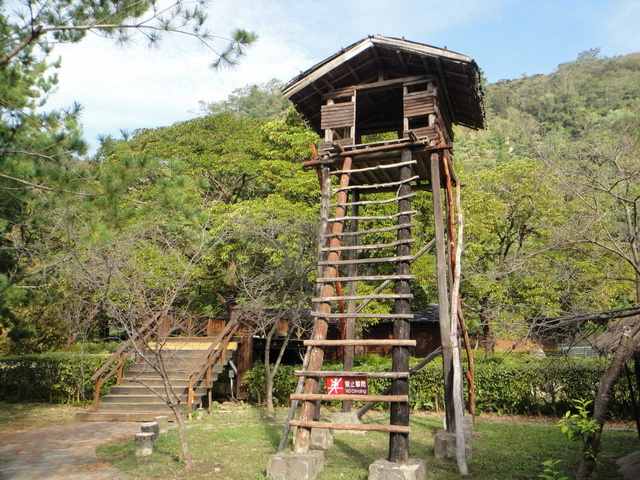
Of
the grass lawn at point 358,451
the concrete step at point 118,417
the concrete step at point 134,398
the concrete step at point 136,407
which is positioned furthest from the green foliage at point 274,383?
the concrete step at point 118,417

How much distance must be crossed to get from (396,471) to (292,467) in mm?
1344

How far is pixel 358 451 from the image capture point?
8.40 metres

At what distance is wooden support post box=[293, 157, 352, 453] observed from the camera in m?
6.73

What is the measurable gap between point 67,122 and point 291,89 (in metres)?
4.23

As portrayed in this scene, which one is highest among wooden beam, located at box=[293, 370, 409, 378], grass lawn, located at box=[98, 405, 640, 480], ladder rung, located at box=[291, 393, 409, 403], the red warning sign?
wooden beam, located at box=[293, 370, 409, 378]

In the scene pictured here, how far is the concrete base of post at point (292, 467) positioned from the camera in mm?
6198

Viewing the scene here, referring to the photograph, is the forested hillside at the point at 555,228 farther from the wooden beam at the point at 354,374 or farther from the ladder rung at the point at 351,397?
the ladder rung at the point at 351,397

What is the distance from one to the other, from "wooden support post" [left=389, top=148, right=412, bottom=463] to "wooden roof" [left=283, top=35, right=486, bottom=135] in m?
2.31

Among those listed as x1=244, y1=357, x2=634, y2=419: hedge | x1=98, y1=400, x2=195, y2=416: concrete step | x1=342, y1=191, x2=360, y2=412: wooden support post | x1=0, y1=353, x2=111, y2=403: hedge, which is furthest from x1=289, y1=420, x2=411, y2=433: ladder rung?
x1=0, y1=353, x2=111, y2=403: hedge

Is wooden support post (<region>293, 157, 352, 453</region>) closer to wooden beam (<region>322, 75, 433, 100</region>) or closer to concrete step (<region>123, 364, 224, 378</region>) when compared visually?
wooden beam (<region>322, 75, 433, 100</region>)

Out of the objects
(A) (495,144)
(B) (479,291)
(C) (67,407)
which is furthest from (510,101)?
(C) (67,407)

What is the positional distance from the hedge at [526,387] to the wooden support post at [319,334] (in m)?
6.92

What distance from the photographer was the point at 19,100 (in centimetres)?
857

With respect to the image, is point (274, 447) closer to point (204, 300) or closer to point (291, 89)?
point (291, 89)
